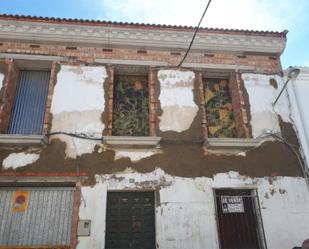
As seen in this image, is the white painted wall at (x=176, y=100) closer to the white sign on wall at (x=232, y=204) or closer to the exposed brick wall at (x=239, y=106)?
the exposed brick wall at (x=239, y=106)

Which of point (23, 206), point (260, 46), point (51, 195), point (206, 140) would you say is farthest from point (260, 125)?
point (23, 206)

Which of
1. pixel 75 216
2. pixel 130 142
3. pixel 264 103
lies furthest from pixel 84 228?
pixel 264 103

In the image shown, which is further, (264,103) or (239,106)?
(264,103)

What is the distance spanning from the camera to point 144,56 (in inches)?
335

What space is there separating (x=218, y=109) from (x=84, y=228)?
4664 mm

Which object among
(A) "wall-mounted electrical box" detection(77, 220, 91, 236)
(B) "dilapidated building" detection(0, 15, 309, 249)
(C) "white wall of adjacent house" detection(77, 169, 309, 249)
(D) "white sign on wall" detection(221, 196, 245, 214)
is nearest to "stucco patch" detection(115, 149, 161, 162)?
(B) "dilapidated building" detection(0, 15, 309, 249)

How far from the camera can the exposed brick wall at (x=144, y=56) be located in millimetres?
8172

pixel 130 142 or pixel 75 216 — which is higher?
pixel 130 142

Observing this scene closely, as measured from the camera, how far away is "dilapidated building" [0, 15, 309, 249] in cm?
675

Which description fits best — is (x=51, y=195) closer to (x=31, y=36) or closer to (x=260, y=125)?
(x=31, y=36)

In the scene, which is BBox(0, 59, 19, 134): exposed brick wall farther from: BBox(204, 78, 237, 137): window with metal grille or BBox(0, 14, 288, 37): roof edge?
BBox(204, 78, 237, 137): window with metal grille

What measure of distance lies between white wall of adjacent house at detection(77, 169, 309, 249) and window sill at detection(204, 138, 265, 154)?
603 millimetres

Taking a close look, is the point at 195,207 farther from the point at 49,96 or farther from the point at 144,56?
the point at 49,96

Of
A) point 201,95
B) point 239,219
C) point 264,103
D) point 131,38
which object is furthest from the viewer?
point 131,38
